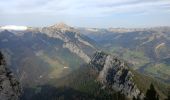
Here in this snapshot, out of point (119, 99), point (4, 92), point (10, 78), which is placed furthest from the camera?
point (119, 99)

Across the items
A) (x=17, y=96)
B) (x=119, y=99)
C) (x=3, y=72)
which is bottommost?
(x=119, y=99)

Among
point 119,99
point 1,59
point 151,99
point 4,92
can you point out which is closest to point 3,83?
point 4,92

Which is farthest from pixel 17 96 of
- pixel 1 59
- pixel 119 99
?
pixel 119 99

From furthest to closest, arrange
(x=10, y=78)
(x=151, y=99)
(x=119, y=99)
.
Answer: (x=119, y=99), (x=10, y=78), (x=151, y=99)

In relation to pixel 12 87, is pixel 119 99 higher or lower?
lower

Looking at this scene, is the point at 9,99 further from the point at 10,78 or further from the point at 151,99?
the point at 151,99

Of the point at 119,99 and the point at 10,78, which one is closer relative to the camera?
the point at 10,78

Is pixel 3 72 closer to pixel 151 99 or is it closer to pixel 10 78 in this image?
pixel 10 78
